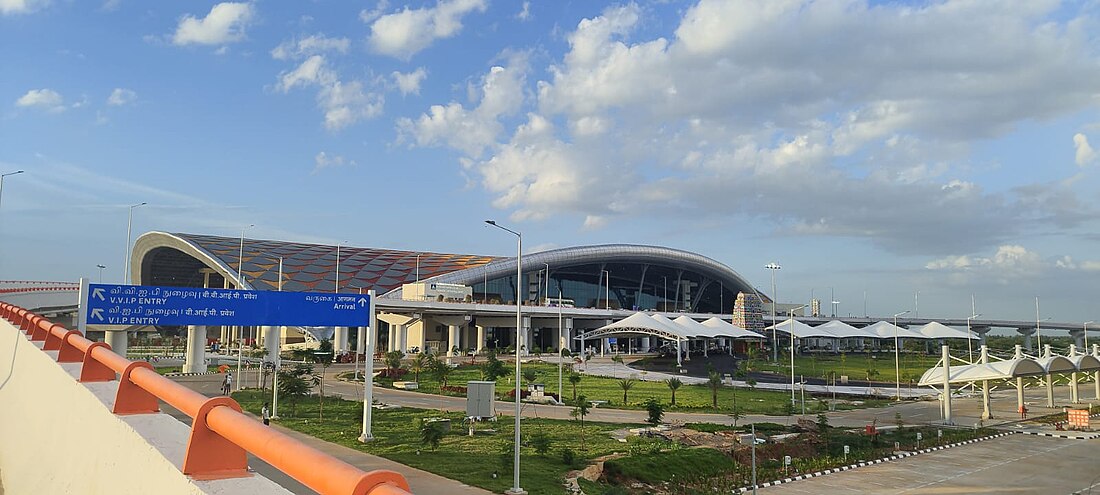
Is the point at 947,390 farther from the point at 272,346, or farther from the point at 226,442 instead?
the point at 272,346

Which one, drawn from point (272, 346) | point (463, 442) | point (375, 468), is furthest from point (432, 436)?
point (272, 346)

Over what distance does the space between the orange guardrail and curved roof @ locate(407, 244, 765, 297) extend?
8522 centimetres

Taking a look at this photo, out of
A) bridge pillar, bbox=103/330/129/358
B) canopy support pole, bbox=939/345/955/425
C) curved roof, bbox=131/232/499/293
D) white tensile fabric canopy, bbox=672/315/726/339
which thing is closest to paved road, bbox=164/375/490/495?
canopy support pole, bbox=939/345/955/425

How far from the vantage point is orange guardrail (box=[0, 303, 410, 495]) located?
8.08ft

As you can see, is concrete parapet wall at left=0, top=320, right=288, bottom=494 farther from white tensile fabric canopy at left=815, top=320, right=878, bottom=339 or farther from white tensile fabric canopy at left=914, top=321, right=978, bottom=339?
white tensile fabric canopy at left=914, top=321, right=978, bottom=339

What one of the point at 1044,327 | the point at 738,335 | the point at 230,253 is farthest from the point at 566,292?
the point at 1044,327

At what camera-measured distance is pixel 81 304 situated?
73.9 ft

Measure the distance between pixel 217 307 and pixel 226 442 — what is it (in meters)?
22.8

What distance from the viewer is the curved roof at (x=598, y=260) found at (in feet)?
Answer: 316

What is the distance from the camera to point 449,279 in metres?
93.4

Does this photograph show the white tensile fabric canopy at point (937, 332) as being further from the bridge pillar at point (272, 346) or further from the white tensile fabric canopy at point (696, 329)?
the bridge pillar at point (272, 346)

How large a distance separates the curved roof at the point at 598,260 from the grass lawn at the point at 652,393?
119 feet

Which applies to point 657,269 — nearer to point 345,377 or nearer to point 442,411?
point 345,377

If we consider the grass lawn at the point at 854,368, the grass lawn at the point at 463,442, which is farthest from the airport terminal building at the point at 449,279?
the grass lawn at the point at 463,442
